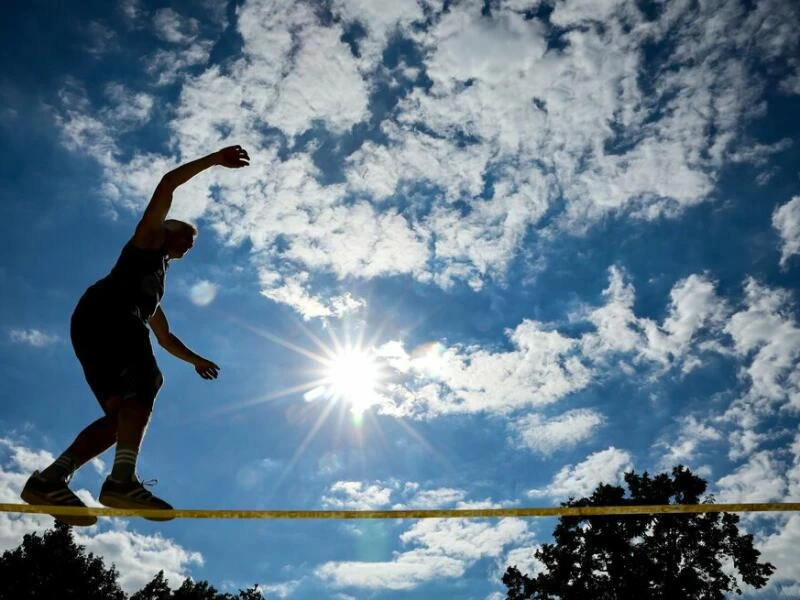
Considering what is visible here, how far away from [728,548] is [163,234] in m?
44.0

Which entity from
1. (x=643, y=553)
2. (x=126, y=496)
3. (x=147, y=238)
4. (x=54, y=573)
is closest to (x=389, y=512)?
(x=126, y=496)

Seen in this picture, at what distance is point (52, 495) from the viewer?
375 cm

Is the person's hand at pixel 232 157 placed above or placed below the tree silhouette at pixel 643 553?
below

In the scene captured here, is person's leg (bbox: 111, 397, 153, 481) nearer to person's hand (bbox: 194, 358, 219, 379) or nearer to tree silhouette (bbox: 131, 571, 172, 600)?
person's hand (bbox: 194, 358, 219, 379)

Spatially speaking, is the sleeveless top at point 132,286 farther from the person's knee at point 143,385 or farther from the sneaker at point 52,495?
the sneaker at point 52,495

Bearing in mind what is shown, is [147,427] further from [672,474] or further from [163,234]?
[672,474]

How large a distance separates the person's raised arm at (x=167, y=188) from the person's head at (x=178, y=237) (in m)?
0.14

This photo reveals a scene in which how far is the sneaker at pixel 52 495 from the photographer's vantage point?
147 inches

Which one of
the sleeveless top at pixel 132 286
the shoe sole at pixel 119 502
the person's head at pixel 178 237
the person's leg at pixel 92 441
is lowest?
the shoe sole at pixel 119 502

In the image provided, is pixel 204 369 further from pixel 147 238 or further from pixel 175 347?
pixel 147 238

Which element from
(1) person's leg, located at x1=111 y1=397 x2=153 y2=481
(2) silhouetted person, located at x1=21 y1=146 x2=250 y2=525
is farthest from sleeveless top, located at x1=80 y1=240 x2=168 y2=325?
(1) person's leg, located at x1=111 y1=397 x2=153 y2=481

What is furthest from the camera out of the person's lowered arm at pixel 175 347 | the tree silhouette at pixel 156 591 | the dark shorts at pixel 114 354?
the tree silhouette at pixel 156 591

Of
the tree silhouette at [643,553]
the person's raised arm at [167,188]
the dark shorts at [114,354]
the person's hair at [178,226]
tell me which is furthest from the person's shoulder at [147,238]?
the tree silhouette at [643,553]

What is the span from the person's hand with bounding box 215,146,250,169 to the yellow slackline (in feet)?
8.26
